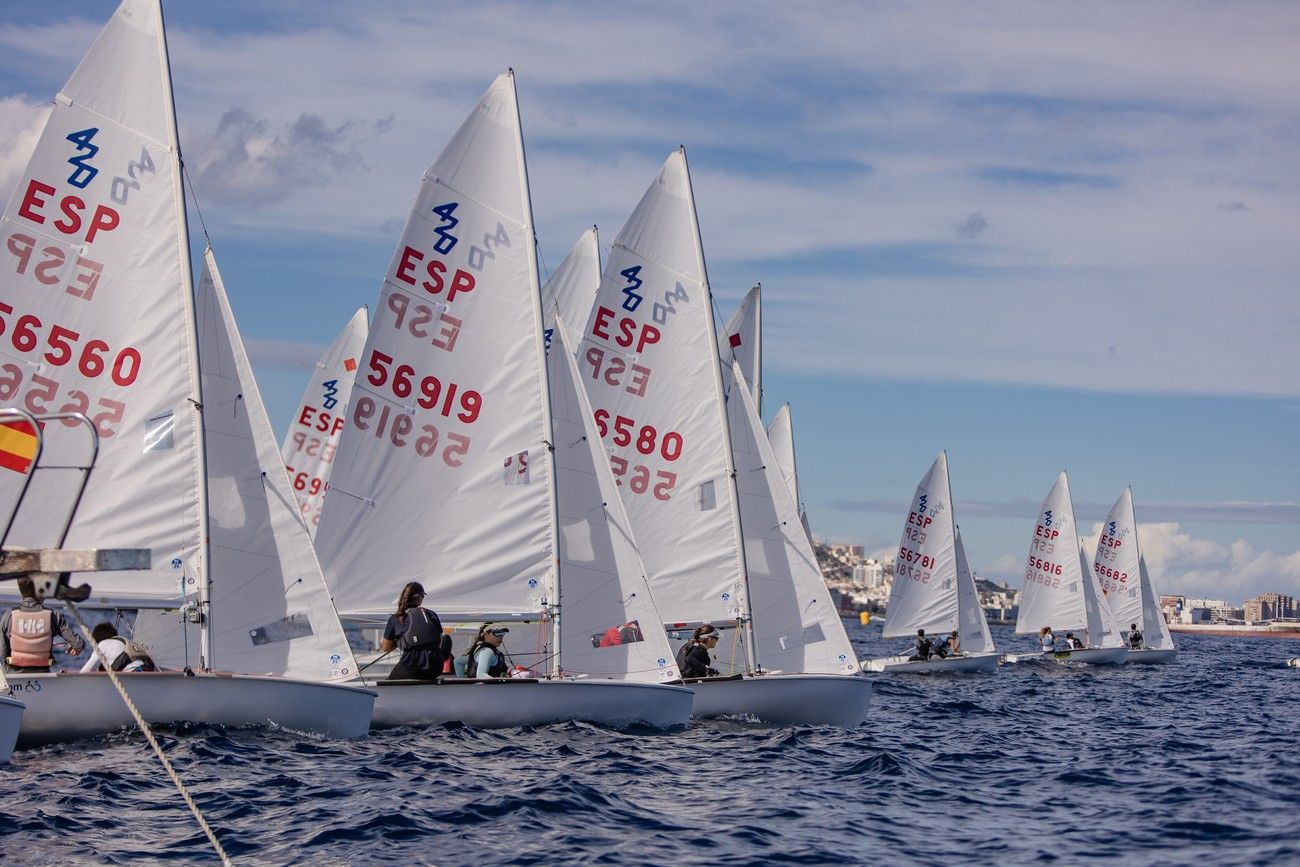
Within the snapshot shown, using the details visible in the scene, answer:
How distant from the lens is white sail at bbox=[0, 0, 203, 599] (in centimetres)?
1828

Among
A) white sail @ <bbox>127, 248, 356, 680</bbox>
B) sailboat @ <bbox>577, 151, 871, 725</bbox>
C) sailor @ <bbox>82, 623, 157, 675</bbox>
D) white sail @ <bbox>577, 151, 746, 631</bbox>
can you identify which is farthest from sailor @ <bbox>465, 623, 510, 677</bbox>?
white sail @ <bbox>577, 151, 746, 631</bbox>

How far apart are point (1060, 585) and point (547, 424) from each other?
1493 inches

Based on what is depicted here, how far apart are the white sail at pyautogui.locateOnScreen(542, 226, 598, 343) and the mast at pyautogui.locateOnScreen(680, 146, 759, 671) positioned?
8385 mm

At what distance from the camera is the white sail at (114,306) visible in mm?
18281

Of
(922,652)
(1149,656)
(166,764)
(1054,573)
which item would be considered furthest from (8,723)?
(1149,656)

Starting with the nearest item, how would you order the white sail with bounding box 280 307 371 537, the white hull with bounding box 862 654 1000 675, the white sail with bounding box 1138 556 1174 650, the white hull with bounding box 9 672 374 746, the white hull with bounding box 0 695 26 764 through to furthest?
the white hull with bounding box 0 695 26 764
the white hull with bounding box 9 672 374 746
the white sail with bounding box 280 307 371 537
the white hull with bounding box 862 654 1000 675
the white sail with bounding box 1138 556 1174 650

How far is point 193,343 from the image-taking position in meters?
18.8

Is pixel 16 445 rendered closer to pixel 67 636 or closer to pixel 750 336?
pixel 67 636

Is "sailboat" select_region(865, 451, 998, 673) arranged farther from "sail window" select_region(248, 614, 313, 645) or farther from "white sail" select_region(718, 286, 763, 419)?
"sail window" select_region(248, 614, 313, 645)

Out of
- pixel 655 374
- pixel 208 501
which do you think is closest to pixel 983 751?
pixel 655 374

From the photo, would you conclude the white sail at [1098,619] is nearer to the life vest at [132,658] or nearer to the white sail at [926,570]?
the white sail at [926,570]

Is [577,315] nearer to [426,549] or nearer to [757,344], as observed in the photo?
[757,344]

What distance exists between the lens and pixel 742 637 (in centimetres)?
2373

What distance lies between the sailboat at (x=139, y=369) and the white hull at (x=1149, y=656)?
4216 centimetres
